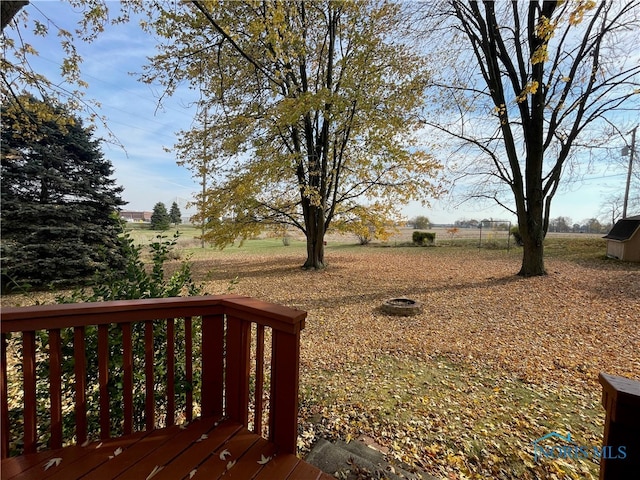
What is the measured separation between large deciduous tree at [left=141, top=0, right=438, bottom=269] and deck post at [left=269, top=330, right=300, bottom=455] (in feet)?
18.2

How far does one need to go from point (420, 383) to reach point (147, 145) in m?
7.81

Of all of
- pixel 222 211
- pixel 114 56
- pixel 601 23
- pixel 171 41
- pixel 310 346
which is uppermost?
pixel 601 23

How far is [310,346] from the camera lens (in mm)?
3865

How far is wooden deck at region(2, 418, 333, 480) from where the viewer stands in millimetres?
1298

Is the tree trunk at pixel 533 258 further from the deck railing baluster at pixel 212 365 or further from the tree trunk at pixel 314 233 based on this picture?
the deck railing baluster at pixel 212 365

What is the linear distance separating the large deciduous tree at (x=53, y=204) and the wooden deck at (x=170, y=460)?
229 inches

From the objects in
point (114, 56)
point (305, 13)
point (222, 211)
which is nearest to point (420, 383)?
point (114, 56)

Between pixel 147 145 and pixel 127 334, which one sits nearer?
pixel 127 334

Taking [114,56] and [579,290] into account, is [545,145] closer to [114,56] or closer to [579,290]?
[579,290]

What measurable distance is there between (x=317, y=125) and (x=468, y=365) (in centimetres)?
756

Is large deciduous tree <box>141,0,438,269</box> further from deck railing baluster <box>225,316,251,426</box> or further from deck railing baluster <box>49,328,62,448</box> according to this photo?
deck railing baluster <box>49,328,62,448</box>

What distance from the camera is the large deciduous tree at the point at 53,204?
6.55m

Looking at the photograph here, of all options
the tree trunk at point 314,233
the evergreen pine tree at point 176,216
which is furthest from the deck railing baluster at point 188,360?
the tree trunk at point 314,233

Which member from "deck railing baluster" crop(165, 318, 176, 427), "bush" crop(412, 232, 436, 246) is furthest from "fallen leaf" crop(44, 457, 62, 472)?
"bush" crop(412, 232, 436, 246)
